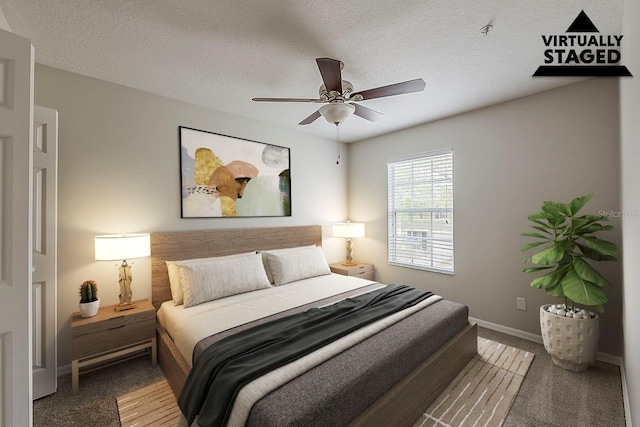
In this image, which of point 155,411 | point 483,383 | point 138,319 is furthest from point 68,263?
A: point 483,383

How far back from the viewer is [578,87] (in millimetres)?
2605

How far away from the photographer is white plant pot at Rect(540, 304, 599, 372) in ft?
7.23

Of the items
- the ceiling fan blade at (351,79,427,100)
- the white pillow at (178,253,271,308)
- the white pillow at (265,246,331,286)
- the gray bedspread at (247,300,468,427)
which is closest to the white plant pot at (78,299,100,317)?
the white pillow at (178,253,271,308)

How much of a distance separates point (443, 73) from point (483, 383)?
266 centimetres

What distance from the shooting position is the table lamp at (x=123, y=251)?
2260 mm

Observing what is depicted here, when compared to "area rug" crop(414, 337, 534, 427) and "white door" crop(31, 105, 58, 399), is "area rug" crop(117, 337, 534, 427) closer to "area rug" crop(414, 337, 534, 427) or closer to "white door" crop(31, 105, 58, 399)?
"area rug" crop(414, 337, 534, 427)

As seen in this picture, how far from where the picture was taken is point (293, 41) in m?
1.98

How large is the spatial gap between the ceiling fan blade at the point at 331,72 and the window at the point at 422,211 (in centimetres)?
218

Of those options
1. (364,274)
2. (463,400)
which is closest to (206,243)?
(364,274)

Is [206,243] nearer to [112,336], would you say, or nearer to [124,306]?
[124,306]

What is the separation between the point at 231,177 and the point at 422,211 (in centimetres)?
267

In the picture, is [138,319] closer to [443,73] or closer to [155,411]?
[155,411]

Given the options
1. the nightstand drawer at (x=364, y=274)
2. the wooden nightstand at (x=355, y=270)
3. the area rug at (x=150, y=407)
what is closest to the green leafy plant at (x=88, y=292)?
the area rug at (x=150, y=407)

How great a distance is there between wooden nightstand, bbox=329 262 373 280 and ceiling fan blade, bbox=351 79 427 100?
101 inches
